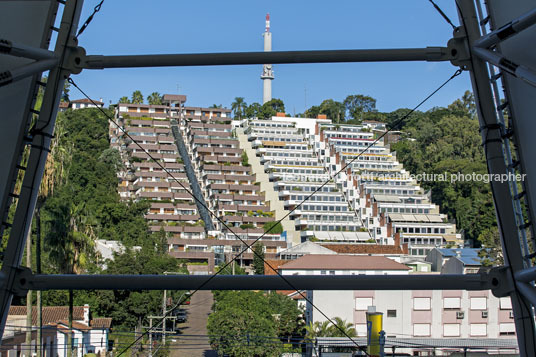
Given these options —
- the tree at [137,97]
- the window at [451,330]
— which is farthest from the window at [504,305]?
the tree at [137,97]

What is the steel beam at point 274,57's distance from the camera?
4.50 m

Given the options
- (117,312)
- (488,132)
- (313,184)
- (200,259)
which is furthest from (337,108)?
(488,132)

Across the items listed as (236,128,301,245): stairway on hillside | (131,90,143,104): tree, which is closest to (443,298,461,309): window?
(236,128,301,245): stairway on hillside

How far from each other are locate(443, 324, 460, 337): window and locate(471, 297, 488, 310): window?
3.73ft

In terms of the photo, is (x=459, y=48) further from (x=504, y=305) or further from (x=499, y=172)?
(x=504, y=305)

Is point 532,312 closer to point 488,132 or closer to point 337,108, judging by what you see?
point 488,132

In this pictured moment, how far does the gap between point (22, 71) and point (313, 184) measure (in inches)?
2083

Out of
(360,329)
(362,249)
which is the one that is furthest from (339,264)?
(362,249)

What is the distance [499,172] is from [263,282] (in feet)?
4.88

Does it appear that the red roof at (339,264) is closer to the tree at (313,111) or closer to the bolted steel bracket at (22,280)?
the bolted steel bracket at (22,280)

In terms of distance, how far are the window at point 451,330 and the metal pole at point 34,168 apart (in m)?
13.9

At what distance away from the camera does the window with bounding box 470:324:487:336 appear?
59.7 ft

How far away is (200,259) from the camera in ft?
138

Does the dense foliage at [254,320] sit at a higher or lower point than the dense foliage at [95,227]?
lower
